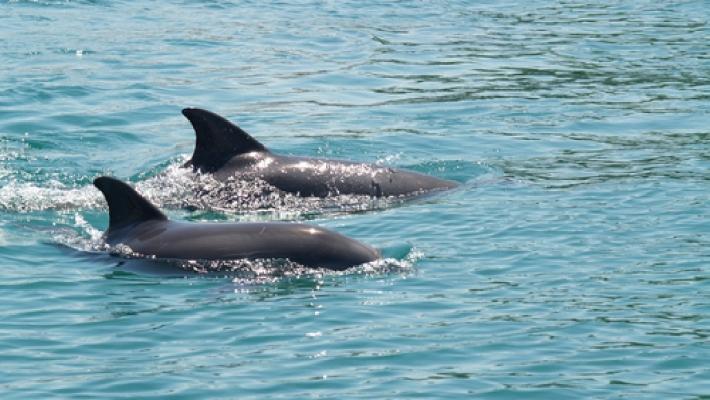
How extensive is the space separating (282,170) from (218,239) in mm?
3594

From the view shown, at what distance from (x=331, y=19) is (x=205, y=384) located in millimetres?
20984

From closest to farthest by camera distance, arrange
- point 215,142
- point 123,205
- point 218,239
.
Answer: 1. point 218,239
2. point 123,205
3. point 215,142

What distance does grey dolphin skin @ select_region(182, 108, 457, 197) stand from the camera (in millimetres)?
16016

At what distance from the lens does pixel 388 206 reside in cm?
1567

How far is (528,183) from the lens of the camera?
1667 cm

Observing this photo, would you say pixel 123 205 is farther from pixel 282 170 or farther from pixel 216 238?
pixel 282 170

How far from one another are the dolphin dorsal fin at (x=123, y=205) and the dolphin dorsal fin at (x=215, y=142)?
2766 millimetres

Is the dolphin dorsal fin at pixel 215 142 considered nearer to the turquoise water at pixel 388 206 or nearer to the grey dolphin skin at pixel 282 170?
the grey dolphin skin at pixel 282 170

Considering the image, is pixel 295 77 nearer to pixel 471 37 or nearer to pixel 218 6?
pixel 471 37

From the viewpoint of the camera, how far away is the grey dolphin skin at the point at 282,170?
52.5 feet

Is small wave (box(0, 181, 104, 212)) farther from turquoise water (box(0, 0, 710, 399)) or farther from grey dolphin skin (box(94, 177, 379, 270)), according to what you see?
grey dolphin skin (box(94, 177, 379, 270))

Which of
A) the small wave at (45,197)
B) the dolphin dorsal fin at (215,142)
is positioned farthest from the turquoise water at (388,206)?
the dolphin dorsal fin at (215,142)

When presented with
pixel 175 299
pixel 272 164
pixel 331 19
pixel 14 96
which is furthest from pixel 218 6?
pixel 175 299

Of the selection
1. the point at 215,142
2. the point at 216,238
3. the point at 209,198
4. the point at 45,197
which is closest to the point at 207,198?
the point at 209,198
